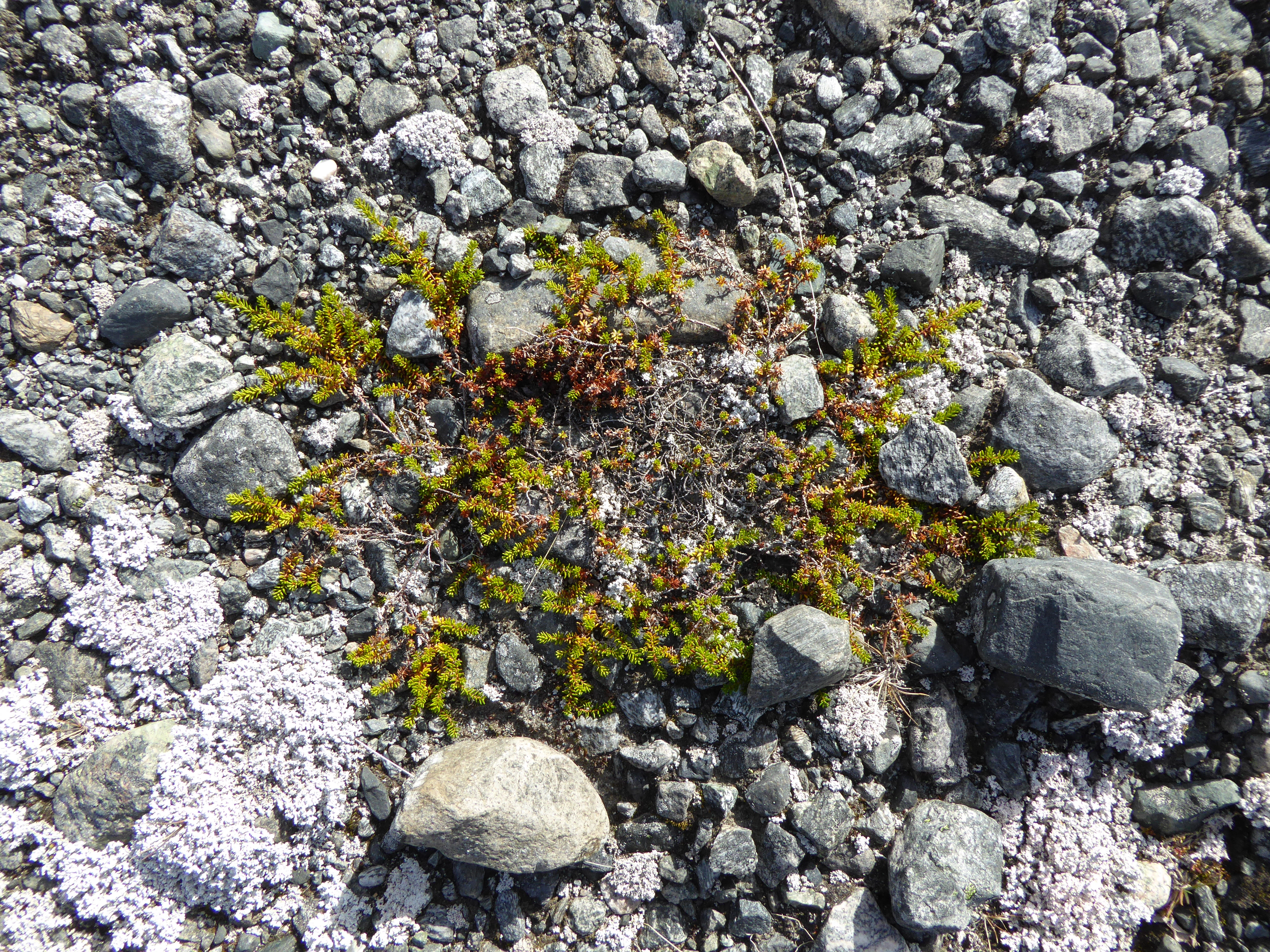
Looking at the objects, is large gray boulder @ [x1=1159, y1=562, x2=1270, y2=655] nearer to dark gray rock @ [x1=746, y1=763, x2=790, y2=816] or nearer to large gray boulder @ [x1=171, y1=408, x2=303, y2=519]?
dark gray rock @ [x1=746, y1=763, x2=790, y2=816]

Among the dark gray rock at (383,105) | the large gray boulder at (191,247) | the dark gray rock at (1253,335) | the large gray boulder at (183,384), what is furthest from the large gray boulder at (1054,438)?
the large gray boulder at (191,247)

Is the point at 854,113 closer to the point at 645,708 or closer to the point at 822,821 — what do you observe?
the point at 645,708

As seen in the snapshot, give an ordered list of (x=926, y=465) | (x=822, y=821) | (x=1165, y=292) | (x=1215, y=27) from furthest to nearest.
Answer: (x=1215, y=27) → (x=1165, y=292) → (x=926, y=465) → (x=822, y=821)

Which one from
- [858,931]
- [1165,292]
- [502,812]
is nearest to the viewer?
[502,812]

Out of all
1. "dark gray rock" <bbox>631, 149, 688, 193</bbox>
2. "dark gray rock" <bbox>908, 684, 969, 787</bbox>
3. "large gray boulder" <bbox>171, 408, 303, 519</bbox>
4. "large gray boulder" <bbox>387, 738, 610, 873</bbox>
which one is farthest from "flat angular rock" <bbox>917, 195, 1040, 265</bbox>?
"large gray boulder" <bbox>171, 408, 303, 519</bbox>

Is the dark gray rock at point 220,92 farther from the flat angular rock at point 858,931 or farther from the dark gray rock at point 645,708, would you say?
the flat angular rock at point 858,931

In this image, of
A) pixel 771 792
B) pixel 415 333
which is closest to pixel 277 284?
pixel 415 333
